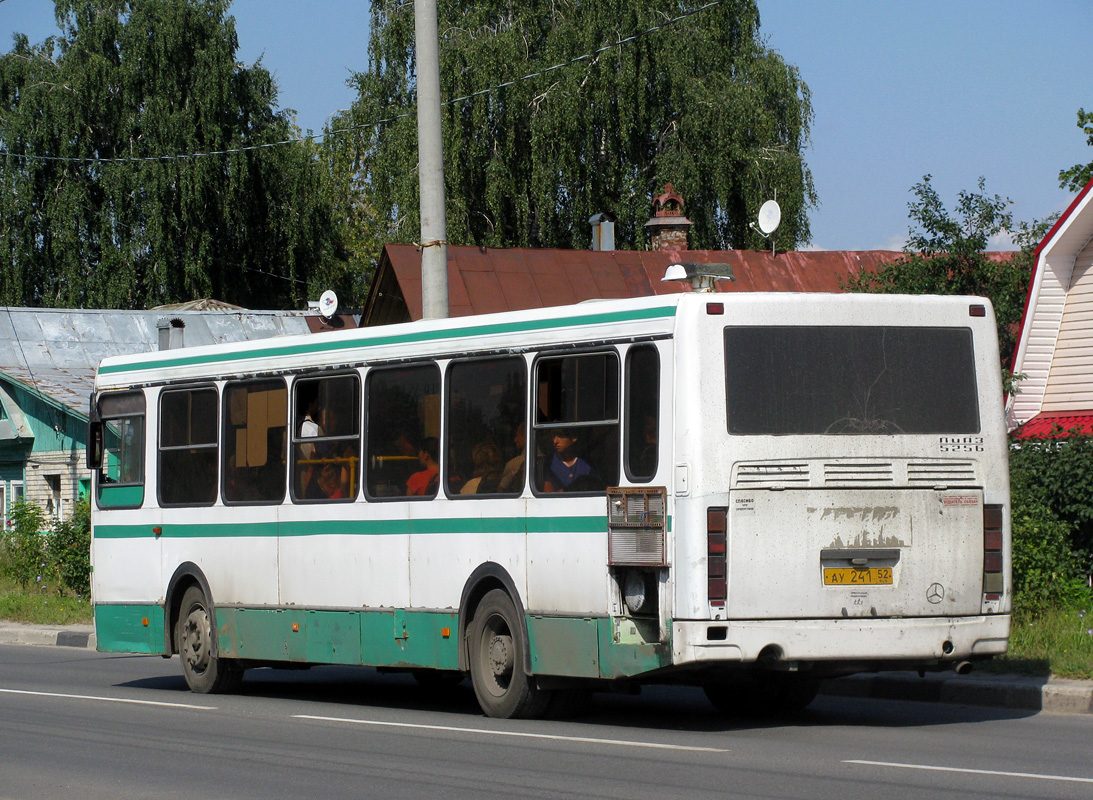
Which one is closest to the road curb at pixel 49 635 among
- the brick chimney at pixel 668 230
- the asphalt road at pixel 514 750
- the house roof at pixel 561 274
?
the asphalt road at pixel 514 750

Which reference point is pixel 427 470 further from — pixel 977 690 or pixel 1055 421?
pixel 1055 421

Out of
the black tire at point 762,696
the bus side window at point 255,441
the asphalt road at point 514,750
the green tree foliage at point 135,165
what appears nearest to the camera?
the asphalt road at point 514,750

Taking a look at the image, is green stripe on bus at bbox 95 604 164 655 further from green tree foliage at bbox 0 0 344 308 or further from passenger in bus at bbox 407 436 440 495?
green tree foliage at bbox 0 0 344 308

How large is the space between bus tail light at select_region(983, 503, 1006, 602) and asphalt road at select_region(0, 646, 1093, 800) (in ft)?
3.01

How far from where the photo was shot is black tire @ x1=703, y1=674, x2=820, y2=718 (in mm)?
12398

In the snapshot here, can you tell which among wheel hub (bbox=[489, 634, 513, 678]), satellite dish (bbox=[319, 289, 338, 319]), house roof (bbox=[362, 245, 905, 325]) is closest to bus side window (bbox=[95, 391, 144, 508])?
wheel hub (bbox=[489, 634, 513, 678])

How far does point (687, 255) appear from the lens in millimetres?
34344

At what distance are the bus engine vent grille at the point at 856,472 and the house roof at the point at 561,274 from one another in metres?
18.5

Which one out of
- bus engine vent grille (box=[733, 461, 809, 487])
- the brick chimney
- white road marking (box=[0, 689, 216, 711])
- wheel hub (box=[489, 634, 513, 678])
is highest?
the brick chimney

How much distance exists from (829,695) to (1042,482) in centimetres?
453

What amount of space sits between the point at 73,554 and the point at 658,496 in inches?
701

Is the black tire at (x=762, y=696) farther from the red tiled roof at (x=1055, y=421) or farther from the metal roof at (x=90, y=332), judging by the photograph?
the metal roof at (x=90, y=332)

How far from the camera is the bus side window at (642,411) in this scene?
10.7m

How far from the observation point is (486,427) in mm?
12094
